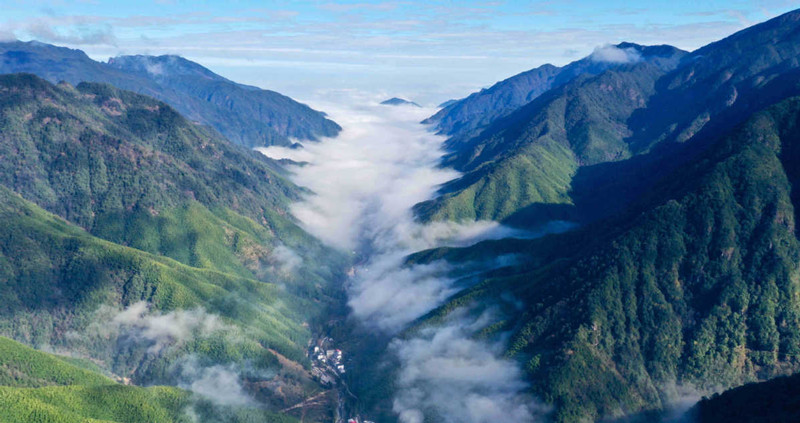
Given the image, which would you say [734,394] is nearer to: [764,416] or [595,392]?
[764,416]

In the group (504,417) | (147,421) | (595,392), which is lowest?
(147,421)

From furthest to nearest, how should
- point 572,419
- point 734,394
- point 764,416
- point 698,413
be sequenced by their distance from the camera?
point 572,419 < point 698,413 < point 734,394 < point 764,416

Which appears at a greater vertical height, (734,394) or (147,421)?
(734,394)

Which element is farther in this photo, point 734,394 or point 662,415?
point 662,415

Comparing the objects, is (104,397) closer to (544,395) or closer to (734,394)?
(544,395)

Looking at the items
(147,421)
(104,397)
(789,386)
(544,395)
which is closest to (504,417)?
(544,395)

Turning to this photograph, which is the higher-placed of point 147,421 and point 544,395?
point 544,395

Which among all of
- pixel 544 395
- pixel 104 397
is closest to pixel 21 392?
pixel 104 397

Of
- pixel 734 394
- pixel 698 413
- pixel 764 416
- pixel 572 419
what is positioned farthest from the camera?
pixel 572 419

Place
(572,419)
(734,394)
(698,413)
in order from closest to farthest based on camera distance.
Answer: (734,394)
(698,413)
(572,419)
